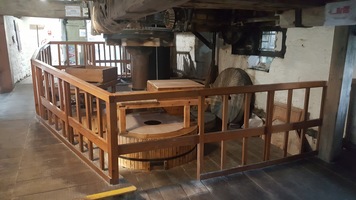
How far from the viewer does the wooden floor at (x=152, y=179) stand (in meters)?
2.45

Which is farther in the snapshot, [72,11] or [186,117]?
[72,11]

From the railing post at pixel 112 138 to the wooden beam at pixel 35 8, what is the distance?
15.5 ft

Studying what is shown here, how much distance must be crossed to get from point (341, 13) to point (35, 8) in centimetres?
583

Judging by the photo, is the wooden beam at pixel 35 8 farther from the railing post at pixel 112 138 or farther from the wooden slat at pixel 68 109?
the railing post at pixel 112 138

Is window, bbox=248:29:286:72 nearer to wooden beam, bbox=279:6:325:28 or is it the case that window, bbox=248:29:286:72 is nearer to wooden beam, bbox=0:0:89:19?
wooden beam, bbox=279:6:325:28

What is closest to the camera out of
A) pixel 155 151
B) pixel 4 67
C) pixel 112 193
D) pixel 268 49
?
pixel 112 193

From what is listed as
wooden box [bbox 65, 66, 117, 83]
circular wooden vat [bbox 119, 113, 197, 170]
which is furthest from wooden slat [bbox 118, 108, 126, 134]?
wooden box [bbox 65, 66, 117, 83]

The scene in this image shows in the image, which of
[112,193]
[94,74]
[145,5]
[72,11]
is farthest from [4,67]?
[145,5]

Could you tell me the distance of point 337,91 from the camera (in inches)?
126

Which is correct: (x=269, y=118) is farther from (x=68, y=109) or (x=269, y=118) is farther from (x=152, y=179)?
(x=68, y=109)

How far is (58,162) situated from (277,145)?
3552mm

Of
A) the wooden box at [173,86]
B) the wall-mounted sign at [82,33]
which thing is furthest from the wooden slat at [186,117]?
the wall-mounted sign at [82,33]

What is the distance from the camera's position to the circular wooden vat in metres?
3.58

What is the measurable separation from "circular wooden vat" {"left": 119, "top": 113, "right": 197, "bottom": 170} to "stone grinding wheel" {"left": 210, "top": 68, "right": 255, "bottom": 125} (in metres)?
1.60
